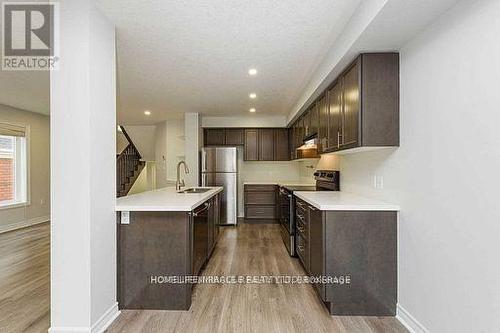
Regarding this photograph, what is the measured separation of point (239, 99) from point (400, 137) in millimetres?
3209

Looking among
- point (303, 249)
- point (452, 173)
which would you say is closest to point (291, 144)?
point (303, 249)

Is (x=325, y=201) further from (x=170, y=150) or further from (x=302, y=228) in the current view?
(x=170, y=150)

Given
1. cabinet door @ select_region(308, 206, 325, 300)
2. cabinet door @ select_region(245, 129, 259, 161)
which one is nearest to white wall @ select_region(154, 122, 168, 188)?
cabinet door @ select_region(245, 129, 259, 161)

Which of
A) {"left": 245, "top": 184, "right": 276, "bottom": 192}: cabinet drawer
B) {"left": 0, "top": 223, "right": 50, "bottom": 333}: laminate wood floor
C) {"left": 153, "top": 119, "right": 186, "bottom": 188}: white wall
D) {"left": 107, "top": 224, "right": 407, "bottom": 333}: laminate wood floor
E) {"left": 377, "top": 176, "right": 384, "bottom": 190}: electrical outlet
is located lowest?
{"left": 107, "top": 224, "right": 407, "bottom": 333}: laminate wood floor

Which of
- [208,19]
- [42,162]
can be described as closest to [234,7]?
[208,19]

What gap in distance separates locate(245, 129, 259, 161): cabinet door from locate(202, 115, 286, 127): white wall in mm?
192

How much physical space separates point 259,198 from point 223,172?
40.7 inches

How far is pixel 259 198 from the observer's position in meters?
6.69

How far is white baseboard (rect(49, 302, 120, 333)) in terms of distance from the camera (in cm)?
209

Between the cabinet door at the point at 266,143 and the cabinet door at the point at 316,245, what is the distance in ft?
13.3

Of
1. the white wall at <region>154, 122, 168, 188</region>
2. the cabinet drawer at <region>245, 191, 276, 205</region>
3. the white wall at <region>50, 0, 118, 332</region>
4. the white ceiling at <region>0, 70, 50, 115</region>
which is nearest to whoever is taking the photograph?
the white wall at <region>50, 0, 118, 332</region>

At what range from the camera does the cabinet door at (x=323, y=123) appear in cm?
359

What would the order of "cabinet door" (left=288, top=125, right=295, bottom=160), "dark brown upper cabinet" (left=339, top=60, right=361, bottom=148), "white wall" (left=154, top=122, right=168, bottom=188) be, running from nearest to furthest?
"dark brown upper cabinet" (left=339, top=60, right=361, bottom=148) < "cabinet door" (left=288, top=125, right=295, bottom=160) < "white wall" (left=154, top=122, right=168, bottom=188)

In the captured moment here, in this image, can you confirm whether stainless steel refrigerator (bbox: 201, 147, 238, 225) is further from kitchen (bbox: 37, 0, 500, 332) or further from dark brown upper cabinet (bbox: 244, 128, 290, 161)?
kitchen (bbox: 37, 0, 500, 332)
